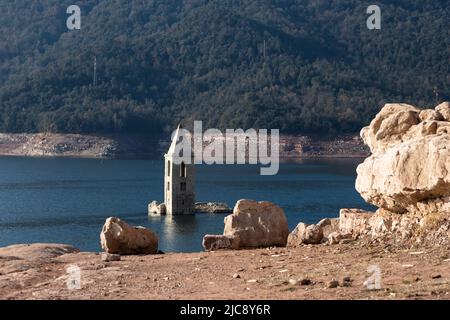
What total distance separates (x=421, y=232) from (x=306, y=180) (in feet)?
292

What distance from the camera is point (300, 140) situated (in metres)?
155

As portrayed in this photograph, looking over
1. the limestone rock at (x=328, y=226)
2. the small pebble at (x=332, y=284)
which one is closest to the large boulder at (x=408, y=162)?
the limestone rock at (x=328, y=226)

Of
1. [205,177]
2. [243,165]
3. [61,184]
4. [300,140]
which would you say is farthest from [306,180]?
[300,140]

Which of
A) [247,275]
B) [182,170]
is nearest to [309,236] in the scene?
[247,275]

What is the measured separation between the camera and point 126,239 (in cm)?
1808

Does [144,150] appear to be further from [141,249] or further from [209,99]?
[141,249]

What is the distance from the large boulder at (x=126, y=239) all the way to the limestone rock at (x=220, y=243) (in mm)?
Result: 1402

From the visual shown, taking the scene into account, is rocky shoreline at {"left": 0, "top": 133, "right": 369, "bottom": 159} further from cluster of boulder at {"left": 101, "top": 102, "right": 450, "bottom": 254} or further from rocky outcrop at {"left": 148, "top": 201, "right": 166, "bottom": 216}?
cluster of boulder at {"left": 101, "top": 102, "right": 450, "bottom": 254}

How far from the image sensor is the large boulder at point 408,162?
1350 centimetres

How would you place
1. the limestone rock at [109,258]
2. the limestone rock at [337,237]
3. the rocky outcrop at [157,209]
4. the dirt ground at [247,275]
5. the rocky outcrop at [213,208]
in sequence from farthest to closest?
the rocky outcrop at [157,209], the rocky outcrop at [213,208], the limestone rock at [337,237], the limestone rock at [109,258], the dirt ground at [247,275]

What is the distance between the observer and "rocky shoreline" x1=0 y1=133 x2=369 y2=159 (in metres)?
151

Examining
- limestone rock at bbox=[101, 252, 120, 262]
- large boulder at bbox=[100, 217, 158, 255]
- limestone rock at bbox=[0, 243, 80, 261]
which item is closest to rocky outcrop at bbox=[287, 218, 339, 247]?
large boulder at bbox=[100, 217, 158, 255]

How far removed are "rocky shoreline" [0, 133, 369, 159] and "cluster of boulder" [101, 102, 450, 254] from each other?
13065 cm

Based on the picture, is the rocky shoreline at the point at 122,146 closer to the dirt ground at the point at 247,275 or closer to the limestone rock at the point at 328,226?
the limestone rock at the point at 328,226
